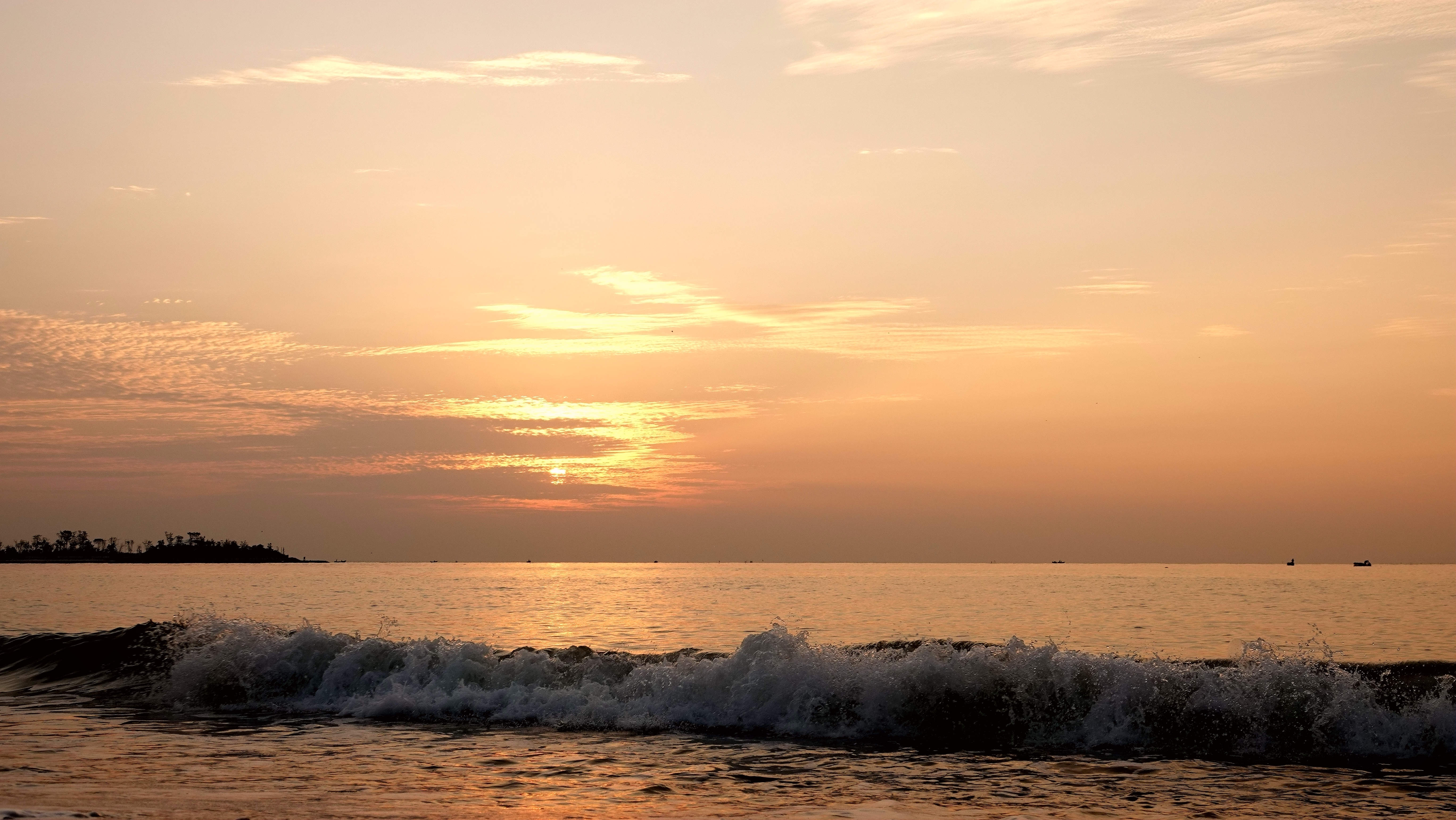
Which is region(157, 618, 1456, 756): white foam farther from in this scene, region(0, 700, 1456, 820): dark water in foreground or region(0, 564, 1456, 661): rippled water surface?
region(0, 564, 1456, 661): rippled water surface

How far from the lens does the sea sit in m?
13.5

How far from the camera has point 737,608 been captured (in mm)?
60844

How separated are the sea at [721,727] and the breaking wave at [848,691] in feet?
0.18

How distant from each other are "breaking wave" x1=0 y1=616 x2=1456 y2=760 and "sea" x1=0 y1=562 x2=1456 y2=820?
56mm

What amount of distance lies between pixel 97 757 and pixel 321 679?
9.29m

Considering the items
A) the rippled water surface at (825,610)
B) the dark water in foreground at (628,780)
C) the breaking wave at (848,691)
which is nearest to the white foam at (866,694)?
the breaking wave at (848,691)

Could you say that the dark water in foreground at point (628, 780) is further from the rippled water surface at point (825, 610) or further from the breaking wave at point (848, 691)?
the rippled water surface at point (825, 610)

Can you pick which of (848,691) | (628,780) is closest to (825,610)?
(848,691)

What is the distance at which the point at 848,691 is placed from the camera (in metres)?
20.9

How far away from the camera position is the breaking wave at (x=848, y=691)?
18328 mm

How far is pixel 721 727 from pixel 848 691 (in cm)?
263

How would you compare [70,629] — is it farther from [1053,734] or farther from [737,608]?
A: [1053,734]

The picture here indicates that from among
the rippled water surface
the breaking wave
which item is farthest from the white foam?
the rippled water surface

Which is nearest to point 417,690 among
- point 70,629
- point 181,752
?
point 181,752
